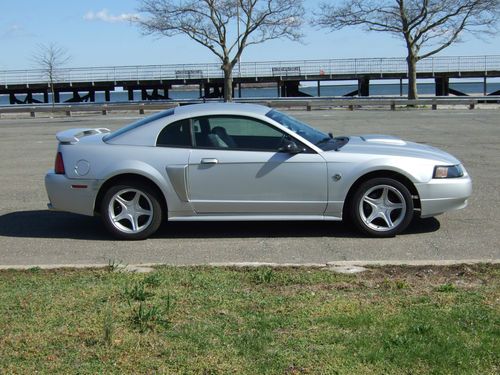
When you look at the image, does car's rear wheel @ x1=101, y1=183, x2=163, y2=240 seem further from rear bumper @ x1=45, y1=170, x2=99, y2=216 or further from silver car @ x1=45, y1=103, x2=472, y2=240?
rear bumper @ x1=45, y1=170, x2=99, y2=216

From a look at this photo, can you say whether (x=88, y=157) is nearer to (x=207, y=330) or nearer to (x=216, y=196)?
(x=216, y=196)

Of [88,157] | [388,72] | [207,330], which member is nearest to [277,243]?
[88,157]

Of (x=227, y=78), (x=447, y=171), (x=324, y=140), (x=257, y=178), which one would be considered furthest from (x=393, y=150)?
(x=227, y=78)

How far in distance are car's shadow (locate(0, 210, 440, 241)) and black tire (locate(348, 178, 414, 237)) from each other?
0.25m

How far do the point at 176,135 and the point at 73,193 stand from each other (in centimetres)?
132

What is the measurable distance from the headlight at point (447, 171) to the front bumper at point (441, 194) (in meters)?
0.05

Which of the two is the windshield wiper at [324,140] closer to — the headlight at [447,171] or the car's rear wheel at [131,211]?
the headlight at [447,171]

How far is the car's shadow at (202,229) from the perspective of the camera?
7.07 meters

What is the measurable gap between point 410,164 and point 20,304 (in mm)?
4174

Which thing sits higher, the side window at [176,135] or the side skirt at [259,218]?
the side window at [176,135]

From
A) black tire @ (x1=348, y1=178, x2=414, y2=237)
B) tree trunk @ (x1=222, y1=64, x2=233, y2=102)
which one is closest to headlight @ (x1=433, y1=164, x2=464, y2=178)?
black tire @ (x1=348, y1=178, x2=414, y2=237)

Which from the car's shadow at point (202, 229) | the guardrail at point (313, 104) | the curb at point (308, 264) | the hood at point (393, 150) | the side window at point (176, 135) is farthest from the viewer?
the guardrail at point (313, 104)

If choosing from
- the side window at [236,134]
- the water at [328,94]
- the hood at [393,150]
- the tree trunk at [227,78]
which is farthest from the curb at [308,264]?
the water at [328,94]

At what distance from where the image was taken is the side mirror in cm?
661
